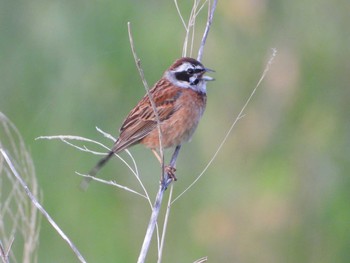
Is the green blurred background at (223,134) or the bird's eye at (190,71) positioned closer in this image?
the bird's eye at (190,71)

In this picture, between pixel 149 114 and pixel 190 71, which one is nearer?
pixel 190 71

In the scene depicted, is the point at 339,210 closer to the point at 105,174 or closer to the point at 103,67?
the point at 105,174

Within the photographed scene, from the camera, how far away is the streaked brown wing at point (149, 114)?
6.07m

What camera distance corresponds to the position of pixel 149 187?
26.8 feet

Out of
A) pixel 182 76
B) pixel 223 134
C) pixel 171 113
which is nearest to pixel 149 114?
pixel 171 113

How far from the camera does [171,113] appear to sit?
617 cm

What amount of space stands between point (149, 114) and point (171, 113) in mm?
140

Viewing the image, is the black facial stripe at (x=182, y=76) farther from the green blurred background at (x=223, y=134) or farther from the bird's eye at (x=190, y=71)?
the green blurred background at (x=223, y=134)

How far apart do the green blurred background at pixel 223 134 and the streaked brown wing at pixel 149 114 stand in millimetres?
1961

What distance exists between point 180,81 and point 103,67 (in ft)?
9.36

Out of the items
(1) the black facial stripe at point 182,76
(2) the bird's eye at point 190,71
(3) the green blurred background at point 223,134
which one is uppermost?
(2) the bird's eye at point 190,71

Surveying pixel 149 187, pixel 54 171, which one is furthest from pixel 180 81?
pixel 54 171

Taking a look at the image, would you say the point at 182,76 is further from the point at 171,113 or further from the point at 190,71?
the point at 171,113

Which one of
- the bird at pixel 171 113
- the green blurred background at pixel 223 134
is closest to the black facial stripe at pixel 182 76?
the bird at pixel 171 113
